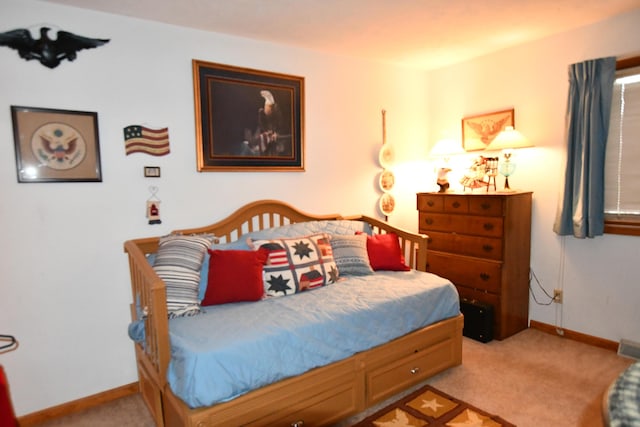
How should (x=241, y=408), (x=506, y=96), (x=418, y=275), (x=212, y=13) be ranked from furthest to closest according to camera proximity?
(x=506, y=96) < (x=418, y=275) < (x=212, y=13) < (x=241, y=408)

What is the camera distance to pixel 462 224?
10.2ft

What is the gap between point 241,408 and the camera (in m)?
1.63

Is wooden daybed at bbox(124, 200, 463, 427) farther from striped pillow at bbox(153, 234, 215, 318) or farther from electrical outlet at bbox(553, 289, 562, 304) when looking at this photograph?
electrical outlet at bbox(553, 289, 562, 304)

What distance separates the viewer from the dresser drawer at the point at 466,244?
2.90m

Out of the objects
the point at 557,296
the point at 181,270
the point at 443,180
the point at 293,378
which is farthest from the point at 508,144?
the point at 181,270

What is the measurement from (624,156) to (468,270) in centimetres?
132

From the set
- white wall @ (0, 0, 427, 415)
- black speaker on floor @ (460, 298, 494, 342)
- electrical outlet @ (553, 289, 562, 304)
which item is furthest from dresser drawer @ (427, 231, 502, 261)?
white wall @ (0, 0, 427, 415)

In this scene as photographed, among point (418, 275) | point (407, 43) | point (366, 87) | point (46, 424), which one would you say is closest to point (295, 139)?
point (366, 87)

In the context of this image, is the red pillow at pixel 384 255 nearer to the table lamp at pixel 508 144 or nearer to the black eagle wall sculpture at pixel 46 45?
the table lamp at pixel 508 144

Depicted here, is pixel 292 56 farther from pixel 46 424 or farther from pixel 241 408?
pixel 46 424

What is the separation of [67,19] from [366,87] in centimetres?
222

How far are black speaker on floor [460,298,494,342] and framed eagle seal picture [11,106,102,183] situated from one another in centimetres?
273

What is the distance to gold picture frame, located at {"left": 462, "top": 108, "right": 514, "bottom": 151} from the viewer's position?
323cm

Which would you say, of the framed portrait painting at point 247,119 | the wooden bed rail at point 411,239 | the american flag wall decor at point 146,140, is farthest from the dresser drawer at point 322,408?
the american flag wall decor at point 146,140
